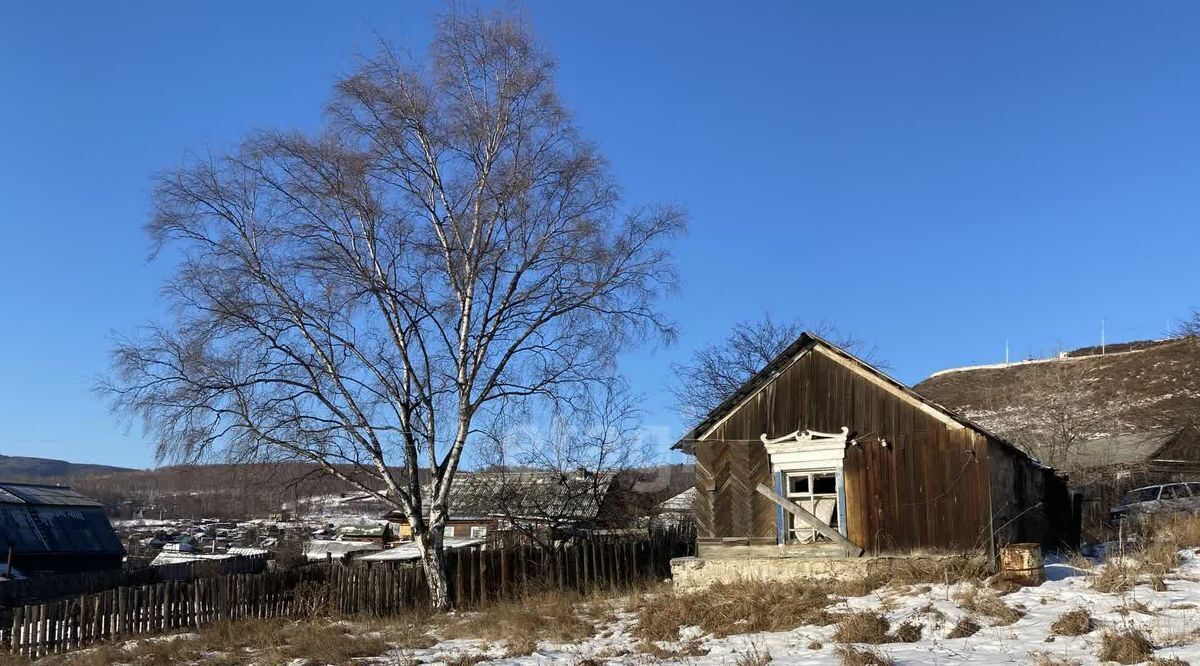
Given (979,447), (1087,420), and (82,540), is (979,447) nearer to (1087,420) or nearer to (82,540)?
(1087,420)

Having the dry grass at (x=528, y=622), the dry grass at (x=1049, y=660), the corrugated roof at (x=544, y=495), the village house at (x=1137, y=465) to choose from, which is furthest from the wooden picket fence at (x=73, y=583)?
the village house at (x=1137, y=465)

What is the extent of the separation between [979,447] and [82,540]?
42.1 metres

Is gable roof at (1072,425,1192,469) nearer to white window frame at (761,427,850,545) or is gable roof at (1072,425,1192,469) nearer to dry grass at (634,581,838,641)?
white window frame at (761,427,850,545)

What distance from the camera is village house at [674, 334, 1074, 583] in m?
16.0

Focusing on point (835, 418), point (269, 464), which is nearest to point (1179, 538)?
point (835, 418)

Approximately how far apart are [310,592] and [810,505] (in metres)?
10.4

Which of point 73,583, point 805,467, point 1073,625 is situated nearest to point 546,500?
point 73,583

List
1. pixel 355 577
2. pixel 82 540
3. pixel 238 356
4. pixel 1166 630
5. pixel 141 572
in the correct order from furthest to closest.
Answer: pixel 82 540 → pixel 141 572 → pixel 355 577 → pixel 238 356 → pixel 1166 630

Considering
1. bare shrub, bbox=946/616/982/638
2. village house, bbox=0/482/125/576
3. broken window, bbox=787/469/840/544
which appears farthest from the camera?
village house, bbox=0/482/125/576

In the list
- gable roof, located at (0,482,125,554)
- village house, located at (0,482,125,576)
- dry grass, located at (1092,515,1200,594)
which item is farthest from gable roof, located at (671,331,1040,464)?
gable roof, located at (0,482,125,554)

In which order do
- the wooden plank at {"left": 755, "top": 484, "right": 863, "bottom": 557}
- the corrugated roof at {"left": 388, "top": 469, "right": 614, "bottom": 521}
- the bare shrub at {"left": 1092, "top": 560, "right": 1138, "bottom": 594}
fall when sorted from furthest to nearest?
the corrugated roof at {"left": 388, "top": 469, "right": 614, "bottom": 521}, the wooden plank at {"left": 755, "top": 484, "right": 863, "bottom": 557}, the bare shrub at {"left": 1092, "top": 560, "right": 1138, "bottom": 594}

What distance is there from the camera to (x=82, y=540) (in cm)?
4378

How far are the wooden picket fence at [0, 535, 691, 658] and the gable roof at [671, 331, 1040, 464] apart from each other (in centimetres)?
438

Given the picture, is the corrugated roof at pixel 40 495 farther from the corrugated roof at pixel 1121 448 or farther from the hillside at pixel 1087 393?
the corrugated roof at pixel 1121 448
